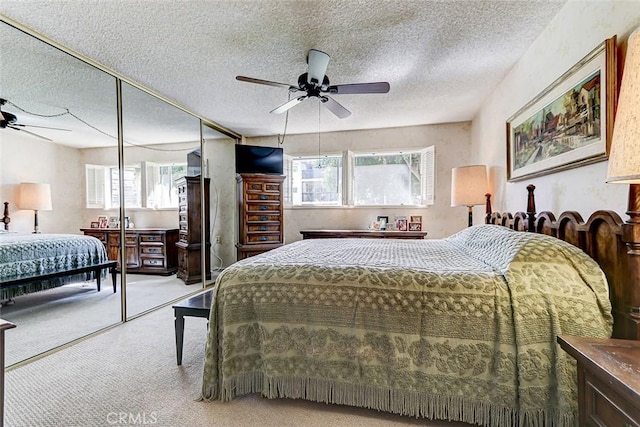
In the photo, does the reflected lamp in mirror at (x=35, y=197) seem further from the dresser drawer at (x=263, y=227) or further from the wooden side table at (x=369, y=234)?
the wooden side table at (x=369, y=234)

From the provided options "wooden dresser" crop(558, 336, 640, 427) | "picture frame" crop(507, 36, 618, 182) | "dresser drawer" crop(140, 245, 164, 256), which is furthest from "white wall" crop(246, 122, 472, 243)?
"wooden dresser" crop(558, 336, 640, 427)

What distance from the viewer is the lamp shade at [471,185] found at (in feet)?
10.2

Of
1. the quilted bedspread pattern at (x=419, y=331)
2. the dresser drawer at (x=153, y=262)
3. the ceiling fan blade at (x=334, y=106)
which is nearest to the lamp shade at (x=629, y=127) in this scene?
the quilted bedspread pattern at (x=419, y=331)

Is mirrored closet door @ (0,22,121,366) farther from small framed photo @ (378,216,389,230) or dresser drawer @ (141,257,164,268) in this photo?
small framed photo @ (378,216,389,230)

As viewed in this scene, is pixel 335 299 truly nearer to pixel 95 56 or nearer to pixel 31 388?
pixel 31 388

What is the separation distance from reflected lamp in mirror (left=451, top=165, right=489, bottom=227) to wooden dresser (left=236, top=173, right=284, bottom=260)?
254cm

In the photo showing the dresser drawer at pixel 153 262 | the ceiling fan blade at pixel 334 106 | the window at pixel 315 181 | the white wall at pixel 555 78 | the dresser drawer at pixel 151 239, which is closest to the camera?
the white wall at pixel 555 78

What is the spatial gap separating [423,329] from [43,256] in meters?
2.94

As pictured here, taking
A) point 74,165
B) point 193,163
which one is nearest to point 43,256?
point 74,165

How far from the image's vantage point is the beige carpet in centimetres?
144

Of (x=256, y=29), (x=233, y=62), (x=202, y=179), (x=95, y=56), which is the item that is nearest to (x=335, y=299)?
(x=256, y=29)

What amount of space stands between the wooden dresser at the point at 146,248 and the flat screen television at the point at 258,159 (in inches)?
54.1

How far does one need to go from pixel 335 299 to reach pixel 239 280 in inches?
21.5

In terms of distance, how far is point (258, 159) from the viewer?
4.40 metres
